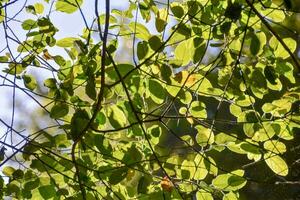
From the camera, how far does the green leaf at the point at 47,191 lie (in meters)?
0.95

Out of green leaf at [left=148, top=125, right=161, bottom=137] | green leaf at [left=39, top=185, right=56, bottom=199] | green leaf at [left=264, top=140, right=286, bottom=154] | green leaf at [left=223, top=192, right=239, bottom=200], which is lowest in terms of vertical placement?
green leaf at [left=223, top=192, right=239, bottom=200]

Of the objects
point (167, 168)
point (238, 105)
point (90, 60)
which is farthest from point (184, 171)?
point (90, 60)

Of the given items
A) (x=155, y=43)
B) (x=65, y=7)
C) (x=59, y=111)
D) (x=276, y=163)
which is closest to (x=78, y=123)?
(x=59, y=111)

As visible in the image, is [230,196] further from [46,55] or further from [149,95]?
[46,55]

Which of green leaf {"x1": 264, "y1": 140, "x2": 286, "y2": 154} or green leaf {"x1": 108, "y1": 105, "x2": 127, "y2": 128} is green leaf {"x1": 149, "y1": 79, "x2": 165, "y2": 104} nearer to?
green leaf {"x1": 108, "y1": 105, "x2": 127, "y2": 128}

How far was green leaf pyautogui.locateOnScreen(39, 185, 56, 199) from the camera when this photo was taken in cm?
95

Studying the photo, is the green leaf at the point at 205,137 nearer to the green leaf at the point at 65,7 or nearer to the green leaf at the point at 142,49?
the green leaf at the point at 142,49

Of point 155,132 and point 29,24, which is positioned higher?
point 29,24

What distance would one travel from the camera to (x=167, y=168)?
1.00m

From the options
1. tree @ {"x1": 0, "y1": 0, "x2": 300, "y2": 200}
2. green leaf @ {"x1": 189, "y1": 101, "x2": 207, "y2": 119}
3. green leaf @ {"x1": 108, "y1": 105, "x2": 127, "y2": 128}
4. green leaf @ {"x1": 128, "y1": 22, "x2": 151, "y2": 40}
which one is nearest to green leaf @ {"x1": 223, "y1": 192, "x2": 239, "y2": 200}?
tree @ {"x1": 0, "y1": 0, "x2": 300, "y2": 200}

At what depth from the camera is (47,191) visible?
3.11 feet

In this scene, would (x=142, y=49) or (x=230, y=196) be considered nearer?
(x=142, y=49)

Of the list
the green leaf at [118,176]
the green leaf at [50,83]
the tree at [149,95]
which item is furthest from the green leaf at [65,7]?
the green leaf at [118,176]

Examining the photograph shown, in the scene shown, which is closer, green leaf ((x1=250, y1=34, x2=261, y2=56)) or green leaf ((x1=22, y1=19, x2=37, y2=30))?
green leaf ((x1=250, y1=34, x2=261, y2=56))
